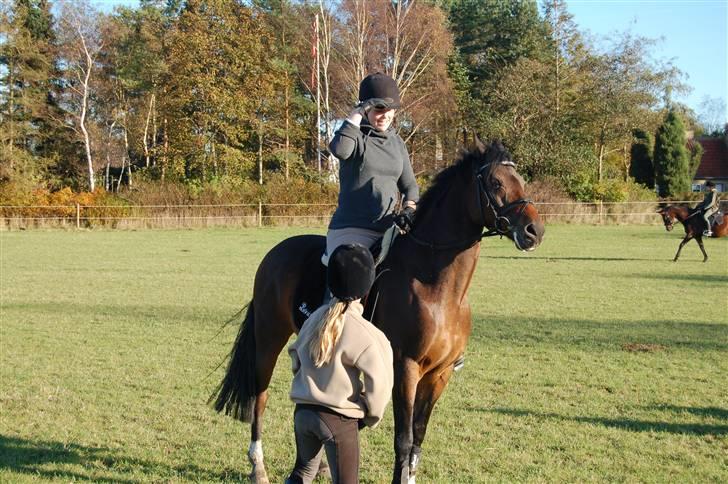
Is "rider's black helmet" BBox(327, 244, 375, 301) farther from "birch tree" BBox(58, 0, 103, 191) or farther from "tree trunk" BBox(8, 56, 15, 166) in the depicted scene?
"tree trunk" BBox(8, 56, 15, 166)

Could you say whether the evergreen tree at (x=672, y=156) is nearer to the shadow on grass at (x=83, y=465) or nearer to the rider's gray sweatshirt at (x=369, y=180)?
the rider's gray sweatshirt at (x=369, y=180)

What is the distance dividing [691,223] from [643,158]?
33339 mm

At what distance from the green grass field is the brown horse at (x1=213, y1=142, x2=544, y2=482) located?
2.78ft

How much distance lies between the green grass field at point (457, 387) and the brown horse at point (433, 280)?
85cm

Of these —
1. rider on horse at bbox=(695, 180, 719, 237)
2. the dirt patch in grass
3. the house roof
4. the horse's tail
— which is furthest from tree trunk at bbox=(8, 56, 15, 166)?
the house roof

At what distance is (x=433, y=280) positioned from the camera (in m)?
4.52

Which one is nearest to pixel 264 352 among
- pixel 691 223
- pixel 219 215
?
pixel 691 223

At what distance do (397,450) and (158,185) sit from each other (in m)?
39.2

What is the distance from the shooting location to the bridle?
171 inches

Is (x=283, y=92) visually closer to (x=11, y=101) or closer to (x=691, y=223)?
(x=11, y=101)

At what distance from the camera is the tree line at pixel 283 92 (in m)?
43.9

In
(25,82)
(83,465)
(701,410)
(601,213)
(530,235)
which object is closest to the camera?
(530,235)

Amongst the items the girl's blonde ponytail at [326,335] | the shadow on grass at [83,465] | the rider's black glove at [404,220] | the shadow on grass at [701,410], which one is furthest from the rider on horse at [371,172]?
the shadow on grass at [701,410]

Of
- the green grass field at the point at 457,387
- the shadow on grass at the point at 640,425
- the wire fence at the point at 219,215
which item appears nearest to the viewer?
the green grass field at the point at 457,387
